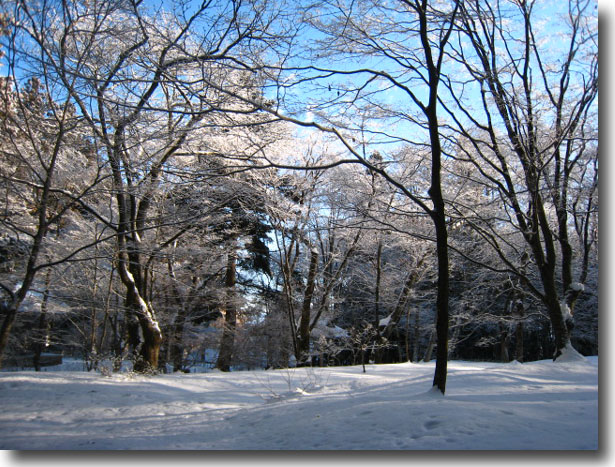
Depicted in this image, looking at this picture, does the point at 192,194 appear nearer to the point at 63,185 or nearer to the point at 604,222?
the point at 63,185

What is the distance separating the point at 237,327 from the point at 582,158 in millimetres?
10466

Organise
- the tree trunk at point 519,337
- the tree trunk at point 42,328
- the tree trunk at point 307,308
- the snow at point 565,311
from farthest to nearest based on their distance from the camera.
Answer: the tree trunk at point 519,337
the tree trunk at point 307,308
the tree trunk at point 42,328
the snow at point 565,311

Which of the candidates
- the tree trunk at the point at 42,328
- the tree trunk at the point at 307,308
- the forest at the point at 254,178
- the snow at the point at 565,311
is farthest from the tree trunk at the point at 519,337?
the tree trunk at the point at 42,328

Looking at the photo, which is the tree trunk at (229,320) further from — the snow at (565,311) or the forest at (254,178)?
the snow at (565,311)

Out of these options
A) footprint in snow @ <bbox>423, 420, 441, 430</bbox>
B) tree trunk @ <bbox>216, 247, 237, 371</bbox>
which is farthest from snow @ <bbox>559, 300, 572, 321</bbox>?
tree trunk @ <bbox>216, 247, 237, 371</bbox>

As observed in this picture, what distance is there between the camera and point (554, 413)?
243cm

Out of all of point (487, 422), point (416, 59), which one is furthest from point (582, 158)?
point (487, 422)

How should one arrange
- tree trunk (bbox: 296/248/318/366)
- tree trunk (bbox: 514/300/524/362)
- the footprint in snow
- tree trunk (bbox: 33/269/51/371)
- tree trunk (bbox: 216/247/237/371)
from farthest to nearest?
tree trunk (bbox: 514/300/524/362), tree trunk (bbox: 216/247/237/371), tree trunk (bbox: 296/248/318/366), tree trunk (bbox: 33/269/51/371), the footprint in snow

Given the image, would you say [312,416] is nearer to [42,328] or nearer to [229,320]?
[229,320]

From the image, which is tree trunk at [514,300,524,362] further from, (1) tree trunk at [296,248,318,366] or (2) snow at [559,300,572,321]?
(2) snow at [559,300,572,321]

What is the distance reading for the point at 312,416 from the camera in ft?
9.43

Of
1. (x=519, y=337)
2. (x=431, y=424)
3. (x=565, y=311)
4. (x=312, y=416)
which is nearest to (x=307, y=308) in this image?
(x=565, y=311)

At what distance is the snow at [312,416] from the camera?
2160 mm

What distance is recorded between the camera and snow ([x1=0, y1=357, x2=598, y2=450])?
2160mm
